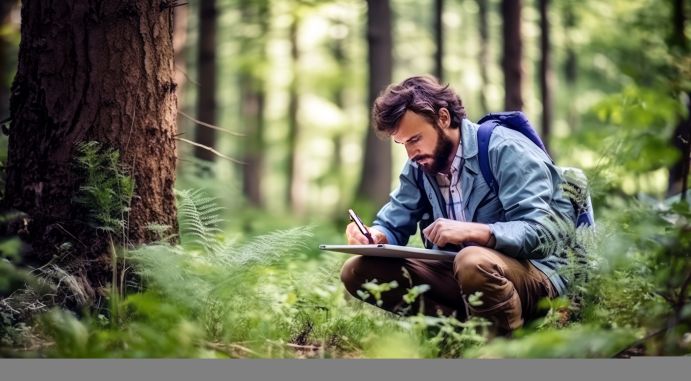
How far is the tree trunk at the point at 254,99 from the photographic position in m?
15.4

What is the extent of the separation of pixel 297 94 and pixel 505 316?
1377 centimetres

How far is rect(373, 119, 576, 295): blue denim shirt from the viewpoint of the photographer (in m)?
3.82

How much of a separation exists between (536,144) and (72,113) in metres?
2.49

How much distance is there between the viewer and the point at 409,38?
20266 millimetres

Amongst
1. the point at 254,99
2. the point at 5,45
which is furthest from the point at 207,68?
the point at 254,99

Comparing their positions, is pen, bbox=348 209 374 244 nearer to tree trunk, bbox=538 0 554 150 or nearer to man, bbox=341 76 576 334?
man, bbox=341 76 576 334

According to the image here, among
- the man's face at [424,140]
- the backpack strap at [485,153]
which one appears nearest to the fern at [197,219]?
the man's face at [424,140]

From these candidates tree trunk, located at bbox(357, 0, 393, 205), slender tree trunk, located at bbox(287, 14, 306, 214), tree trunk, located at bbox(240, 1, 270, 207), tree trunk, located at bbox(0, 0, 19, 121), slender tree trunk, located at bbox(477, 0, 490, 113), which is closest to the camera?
tree trunk, located at bbox(0, 0, 19, 121)

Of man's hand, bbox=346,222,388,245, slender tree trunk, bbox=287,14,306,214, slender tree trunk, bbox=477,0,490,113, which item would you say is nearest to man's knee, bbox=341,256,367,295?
man's hand, bbox=346,222,388,245

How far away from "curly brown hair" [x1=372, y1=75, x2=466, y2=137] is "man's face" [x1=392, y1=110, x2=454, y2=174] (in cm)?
3

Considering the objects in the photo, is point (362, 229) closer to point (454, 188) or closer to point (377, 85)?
point (454, 188)

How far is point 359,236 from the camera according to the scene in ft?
14.3

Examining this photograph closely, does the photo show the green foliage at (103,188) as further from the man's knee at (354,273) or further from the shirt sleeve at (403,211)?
the shirt sleeve at (403,211)

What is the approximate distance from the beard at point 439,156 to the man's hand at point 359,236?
0.47m
